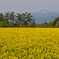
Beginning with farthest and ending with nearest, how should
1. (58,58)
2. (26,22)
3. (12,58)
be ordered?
(26,22) → (58,58) → (12,58)

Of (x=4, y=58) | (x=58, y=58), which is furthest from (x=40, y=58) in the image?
(x=4, y=58)

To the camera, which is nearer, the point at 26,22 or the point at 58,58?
the point at 58,58

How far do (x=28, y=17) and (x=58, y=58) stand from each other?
73.2 m

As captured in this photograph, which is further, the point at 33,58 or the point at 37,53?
the point at 37,53

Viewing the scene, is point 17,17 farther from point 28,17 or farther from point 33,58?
point 33,58

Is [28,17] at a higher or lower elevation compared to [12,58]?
higher

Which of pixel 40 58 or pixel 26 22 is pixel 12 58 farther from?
pixel 26 22

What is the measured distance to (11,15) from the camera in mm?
77312

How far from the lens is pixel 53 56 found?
17.2 feet

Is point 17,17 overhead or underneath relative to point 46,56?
overhead

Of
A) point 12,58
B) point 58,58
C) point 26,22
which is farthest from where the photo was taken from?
point 26,22

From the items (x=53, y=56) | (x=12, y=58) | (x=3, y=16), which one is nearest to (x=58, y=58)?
(x=53, y=56)

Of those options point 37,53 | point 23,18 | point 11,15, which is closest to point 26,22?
point 23,18

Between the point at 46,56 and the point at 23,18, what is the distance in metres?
72.0
